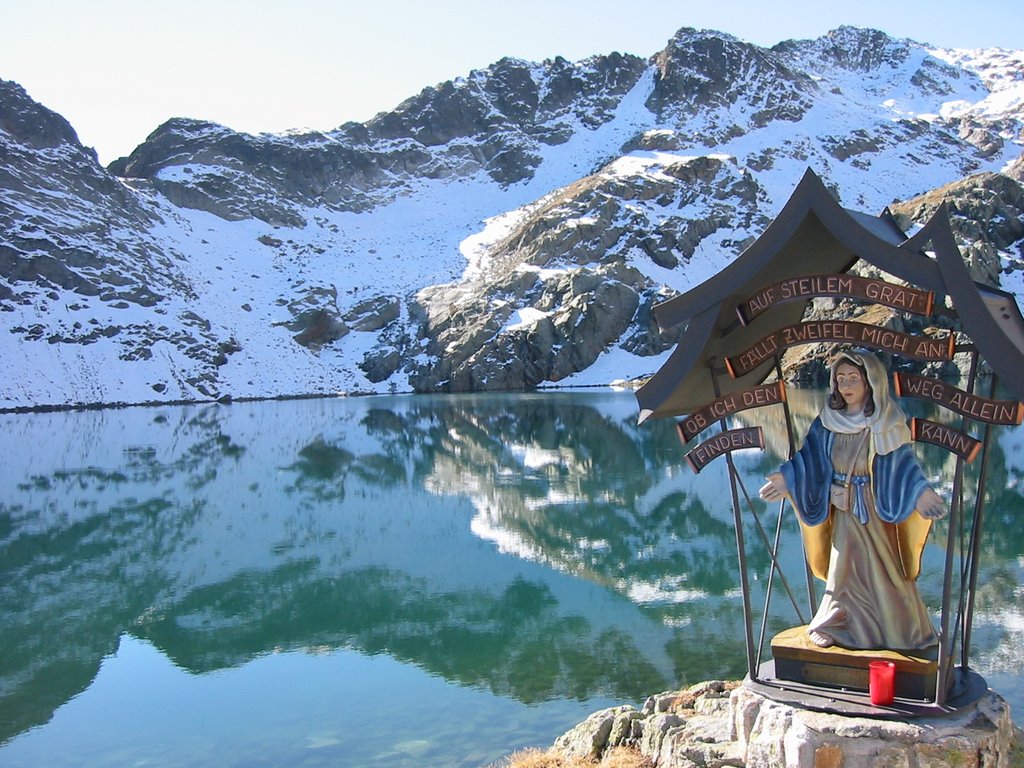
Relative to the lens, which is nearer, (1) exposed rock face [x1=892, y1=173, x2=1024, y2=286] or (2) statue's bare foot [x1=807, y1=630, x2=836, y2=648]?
(2) statue's bare foot [x1=807, y1=630, x2=836, y2=648]

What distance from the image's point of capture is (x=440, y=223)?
479ft

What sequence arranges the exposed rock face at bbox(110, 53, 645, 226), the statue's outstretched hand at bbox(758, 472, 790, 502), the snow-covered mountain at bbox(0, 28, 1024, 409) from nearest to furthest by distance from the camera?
the statue's outstretched hand at bbox(758, 472, 790, 502), the snow-covered mountain at bbox(0, 28, 1024, 409), the exposed rock face at bbox(110, 53, 645, 226)

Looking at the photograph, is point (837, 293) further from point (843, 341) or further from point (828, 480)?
point (828, 480)

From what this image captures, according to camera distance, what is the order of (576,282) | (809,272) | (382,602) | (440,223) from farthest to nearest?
1. (440,223)
2. (576,282)
3. (382,602)
4. (809,272)

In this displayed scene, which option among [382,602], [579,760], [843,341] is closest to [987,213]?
[382,602]

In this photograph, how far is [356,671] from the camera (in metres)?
11.9

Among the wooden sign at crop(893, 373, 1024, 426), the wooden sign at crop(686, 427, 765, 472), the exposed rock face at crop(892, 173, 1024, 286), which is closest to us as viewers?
the wooden sign at crop(893, 373, 1024, 426)

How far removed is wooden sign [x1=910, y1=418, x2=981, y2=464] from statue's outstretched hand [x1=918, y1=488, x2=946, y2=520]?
1.00ft

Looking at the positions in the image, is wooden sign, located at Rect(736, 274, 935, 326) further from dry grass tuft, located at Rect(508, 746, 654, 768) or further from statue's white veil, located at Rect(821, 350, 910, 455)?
dry grass tuft, located at Rect(508, 746, 654, 768)

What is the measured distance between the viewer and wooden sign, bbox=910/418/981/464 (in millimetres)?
5656

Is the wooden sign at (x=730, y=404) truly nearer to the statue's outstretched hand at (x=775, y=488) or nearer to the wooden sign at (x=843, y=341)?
the wooden sign at (x=843, y=341)

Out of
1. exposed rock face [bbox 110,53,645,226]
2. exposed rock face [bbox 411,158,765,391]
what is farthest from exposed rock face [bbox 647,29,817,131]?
exposed rock face [bbox 411,158,765,391]

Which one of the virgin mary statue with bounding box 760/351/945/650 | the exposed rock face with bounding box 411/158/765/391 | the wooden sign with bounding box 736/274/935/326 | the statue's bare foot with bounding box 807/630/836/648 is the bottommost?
the statue's bare foot with bounding box 807/630/836/648

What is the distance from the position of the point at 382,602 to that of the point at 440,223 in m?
134
